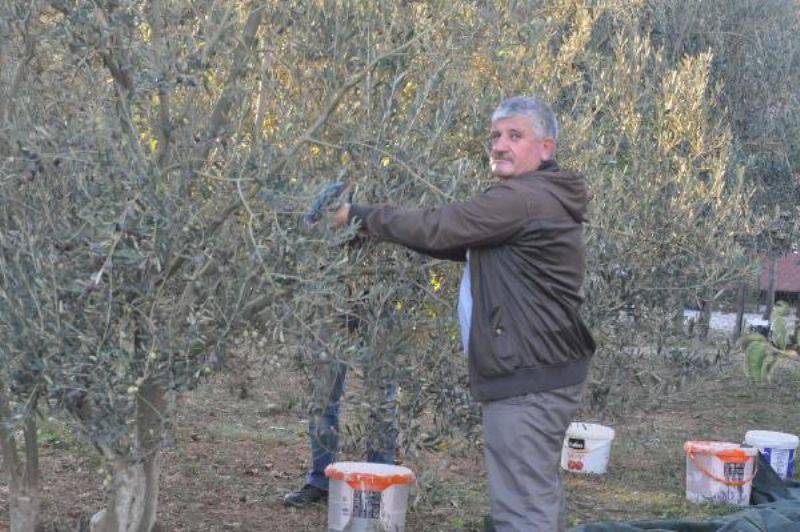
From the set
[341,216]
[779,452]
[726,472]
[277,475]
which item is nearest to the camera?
[341,216]

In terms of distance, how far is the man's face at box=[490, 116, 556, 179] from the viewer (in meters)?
4.39

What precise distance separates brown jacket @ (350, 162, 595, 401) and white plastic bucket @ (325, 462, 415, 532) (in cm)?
197

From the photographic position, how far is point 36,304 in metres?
3.82

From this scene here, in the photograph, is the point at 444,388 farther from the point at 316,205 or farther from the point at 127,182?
the point at 127,182

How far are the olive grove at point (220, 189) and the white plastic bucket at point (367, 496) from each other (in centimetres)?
109

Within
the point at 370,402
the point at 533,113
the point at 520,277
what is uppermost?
the point at 533,113

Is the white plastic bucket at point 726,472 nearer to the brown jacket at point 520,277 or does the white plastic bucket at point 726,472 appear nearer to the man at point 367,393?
the man at point 367,393

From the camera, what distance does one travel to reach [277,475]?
8.63 meters

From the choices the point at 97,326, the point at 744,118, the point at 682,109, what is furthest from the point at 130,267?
the point at 744,118

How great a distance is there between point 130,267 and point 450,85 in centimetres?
167

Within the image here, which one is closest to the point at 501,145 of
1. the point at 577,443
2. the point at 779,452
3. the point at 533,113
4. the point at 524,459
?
the point at 533,113

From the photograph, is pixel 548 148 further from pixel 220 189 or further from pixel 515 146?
pixel 220 189

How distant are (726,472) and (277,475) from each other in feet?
10.2

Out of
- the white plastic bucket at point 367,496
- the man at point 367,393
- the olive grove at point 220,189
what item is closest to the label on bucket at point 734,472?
the olive grove at point 220,189
